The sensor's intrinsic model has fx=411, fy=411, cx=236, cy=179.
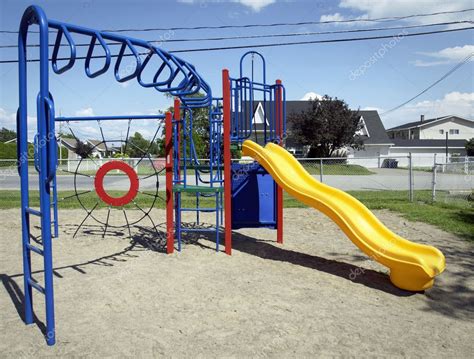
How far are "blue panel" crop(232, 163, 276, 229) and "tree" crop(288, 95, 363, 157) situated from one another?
24.6 meters

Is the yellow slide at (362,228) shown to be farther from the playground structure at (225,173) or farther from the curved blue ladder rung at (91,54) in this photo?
the curved blue ladder rung at (91,54)

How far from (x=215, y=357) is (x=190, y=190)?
3.11 m

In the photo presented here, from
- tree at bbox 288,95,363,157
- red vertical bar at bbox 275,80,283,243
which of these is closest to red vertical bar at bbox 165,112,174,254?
red vertical bar at bbox 275,80,283,243

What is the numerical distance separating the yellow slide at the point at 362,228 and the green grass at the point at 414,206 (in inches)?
109

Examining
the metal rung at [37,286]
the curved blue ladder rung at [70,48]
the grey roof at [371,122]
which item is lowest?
the metal rung at [37,286]

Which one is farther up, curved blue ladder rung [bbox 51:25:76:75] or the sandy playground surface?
curved blue ladder rung [bbox 51:25:76:75]

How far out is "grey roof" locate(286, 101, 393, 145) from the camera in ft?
128

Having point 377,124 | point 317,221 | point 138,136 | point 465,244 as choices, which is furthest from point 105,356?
point 138,136

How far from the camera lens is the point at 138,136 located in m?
76.7

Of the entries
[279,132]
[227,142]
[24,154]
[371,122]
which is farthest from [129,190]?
[371,122]

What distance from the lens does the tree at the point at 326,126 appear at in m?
30.4

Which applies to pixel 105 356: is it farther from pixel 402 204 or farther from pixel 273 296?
pixel 402 204

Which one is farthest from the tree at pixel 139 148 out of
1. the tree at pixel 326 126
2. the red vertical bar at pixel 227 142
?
the tree at pixel 326 126

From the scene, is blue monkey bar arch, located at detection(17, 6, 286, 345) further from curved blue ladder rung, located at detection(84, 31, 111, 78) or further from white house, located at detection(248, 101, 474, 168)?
white house, located at detection(248, 101, 474, 168)
